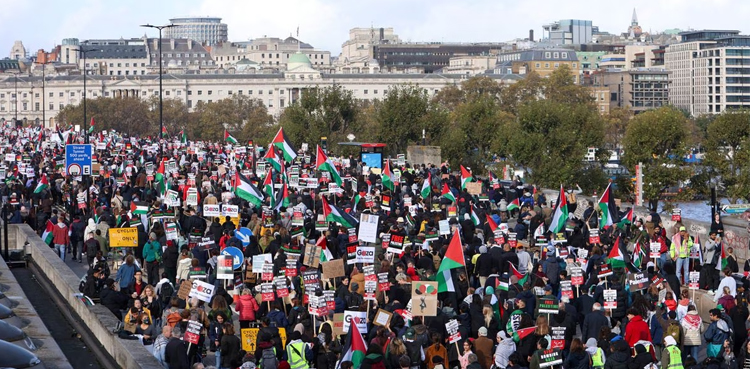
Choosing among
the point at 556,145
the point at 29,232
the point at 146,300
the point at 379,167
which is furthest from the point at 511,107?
the point at 146,300

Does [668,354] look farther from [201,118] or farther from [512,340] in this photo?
[201,118]

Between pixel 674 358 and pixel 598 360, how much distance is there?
0.93 m

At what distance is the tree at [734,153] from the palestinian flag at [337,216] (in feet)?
105

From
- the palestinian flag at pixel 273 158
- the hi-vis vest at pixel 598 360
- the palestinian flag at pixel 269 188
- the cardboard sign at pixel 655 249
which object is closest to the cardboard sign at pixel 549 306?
the hi-vis vest at pixel 598 360

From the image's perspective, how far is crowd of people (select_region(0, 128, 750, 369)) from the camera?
1720 centimetres

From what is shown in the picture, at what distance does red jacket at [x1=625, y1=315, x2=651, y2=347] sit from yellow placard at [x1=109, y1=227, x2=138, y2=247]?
39.5ft

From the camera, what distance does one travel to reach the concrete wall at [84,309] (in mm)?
17656

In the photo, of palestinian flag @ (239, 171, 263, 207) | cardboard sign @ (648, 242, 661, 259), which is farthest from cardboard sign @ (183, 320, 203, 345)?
palestinian flag @ (239, 171, 263, 207)

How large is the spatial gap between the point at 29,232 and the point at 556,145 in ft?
110

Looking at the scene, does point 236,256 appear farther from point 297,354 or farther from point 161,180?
point 161,180

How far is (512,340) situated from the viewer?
17.4 m

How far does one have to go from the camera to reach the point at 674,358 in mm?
16750

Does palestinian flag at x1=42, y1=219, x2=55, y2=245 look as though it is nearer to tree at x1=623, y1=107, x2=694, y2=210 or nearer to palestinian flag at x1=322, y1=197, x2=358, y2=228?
palestinian flag at x1=322, y1=197, x2=358, y2=228

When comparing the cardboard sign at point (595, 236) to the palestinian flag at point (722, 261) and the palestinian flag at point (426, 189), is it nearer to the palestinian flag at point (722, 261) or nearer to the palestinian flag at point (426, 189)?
the palestinian flag at point (722, 261)
